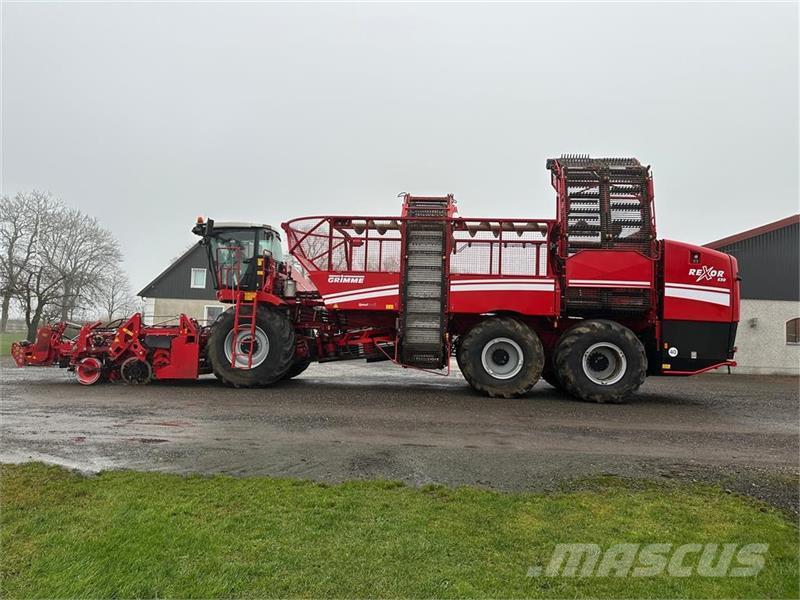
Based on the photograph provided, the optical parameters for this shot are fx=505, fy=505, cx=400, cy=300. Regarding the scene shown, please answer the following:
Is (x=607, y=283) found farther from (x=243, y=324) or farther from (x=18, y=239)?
(x=18, y=239)

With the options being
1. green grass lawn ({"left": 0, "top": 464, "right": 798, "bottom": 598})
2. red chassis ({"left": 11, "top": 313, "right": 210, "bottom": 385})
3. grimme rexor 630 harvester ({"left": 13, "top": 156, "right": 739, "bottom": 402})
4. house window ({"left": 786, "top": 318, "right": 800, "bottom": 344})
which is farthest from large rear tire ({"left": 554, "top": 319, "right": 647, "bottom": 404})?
house window ({"left": 786, "top": 318, "right": 800, "bottom": 344})

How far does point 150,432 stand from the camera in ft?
20.1

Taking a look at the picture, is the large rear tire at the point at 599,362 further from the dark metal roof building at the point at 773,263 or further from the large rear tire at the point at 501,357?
the dark metal roof building at the point at 773,263

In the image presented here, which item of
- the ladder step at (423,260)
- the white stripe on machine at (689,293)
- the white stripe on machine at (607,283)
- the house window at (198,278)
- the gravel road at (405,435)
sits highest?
the house window at (198,278)

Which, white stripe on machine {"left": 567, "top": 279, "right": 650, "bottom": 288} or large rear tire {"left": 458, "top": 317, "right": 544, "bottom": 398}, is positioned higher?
white stripe on machine {"left": 567, "top": 279, "right": 650, "bottom": 288}

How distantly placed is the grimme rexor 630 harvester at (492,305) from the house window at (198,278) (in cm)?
2117

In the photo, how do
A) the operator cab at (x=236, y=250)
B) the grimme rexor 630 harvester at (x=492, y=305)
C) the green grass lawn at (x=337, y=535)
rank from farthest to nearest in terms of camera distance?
1. the operator cab at (x=236, y=250)
2. the grimme rexor 630 harvester at (x=492, y=305)
3. the green grass lawn at (x=337, y=535)

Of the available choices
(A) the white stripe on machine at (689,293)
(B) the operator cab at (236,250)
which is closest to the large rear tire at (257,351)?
(B) the operator cab at (236,250)

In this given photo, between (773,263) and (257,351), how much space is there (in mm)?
18929

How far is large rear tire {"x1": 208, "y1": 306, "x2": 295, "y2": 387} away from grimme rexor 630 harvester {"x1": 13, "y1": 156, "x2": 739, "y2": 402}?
0.03 m

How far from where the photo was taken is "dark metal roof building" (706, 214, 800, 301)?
1853 centimetres

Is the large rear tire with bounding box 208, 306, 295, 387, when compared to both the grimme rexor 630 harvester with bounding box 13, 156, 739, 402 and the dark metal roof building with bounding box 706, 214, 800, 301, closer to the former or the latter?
the grimme rexor 630 harvester with bounding box 13, 156, 739, 402

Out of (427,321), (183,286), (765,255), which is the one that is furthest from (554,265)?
(183,286)

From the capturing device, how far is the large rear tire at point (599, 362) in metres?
9.00
